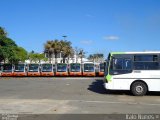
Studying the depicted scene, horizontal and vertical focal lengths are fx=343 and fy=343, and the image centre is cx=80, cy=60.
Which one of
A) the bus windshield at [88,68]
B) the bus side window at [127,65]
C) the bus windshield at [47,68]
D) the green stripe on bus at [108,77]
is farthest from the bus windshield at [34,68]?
Result: the bus side window at [127,65]

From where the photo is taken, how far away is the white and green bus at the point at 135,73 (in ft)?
64.7

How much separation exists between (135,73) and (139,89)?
0.95 meters

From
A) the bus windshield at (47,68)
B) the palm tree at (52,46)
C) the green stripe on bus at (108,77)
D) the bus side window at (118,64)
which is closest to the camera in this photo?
the green stripe on bus at (108,77)

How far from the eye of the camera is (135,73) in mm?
19859

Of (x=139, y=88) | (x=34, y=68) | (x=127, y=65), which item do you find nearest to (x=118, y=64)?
(x=127, y=65)

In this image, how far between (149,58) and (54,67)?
2705 cm

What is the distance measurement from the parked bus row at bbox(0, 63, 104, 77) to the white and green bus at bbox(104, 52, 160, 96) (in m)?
24.2

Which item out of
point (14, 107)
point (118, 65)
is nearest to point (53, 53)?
point (118, 65)

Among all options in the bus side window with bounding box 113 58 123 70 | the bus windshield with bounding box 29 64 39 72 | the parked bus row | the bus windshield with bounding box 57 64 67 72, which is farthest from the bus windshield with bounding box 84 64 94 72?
the bus side window with bounding box 113 58 123 70

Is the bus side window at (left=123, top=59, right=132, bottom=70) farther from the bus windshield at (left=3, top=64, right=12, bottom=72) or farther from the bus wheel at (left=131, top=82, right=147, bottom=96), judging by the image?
the bus windshield at (left=3, top=64, right=12, bottom=72)

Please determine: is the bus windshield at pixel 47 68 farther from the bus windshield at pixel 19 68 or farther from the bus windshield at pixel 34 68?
the bus windshield at pixel 19 68

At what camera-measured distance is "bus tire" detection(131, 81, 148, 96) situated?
64.8ft

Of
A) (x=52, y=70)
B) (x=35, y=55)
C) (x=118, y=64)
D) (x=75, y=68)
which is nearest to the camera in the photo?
(x=118, y=64)

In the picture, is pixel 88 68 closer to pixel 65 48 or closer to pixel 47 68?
pixel 47 68
